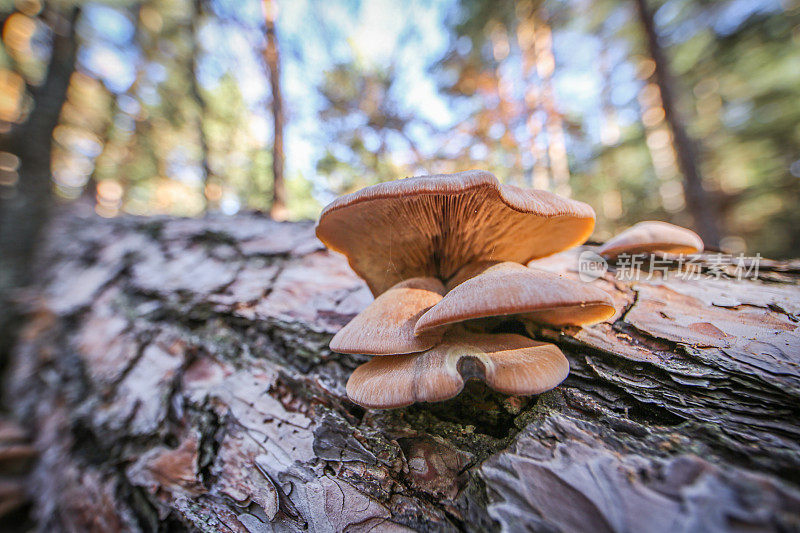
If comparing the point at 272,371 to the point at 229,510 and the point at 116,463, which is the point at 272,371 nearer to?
the point at 229,510

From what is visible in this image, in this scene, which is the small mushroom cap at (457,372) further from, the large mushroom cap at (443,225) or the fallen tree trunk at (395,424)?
the large mushroom cap at (443,225)

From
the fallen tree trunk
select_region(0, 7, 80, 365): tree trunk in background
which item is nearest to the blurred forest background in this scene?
select_region(0, 7, 80, 365): tree trunk in background

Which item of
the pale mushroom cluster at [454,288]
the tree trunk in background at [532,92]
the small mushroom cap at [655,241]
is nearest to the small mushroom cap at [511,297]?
the pale mushroom cluster at [454,288]

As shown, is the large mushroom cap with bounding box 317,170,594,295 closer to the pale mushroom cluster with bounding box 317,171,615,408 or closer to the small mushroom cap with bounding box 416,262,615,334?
the pale mushroom cluster with bounding box 317,171,615,408

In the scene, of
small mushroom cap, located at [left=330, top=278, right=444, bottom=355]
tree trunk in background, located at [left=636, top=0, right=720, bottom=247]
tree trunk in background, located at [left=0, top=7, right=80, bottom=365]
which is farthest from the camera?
tree trunk in background, located at [left=636, top=0, right=720, bottom=247]

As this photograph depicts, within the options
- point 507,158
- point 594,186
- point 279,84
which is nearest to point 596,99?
point 594,186

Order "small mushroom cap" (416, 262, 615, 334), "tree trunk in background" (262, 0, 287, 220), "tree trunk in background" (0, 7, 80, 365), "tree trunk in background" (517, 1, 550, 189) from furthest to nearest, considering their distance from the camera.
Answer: "tree trunk in background" (517, 1, 550, 189) < "tree trunk in background" (262, 0, 287, 220) < "tree trunk in background" (0, 7, 80, 365) < "small mushroom cap" (416, 262, 615, 334)
